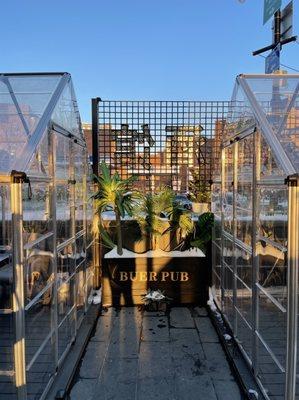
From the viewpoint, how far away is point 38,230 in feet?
9.12

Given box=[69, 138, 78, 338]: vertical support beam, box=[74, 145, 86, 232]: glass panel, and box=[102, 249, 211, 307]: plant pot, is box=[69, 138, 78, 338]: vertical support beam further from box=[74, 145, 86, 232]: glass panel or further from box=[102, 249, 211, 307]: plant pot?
box=[102, 249, 211, 307]: plant pot

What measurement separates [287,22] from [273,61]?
57 cm

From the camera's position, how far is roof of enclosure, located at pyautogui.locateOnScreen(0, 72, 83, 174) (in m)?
2.72

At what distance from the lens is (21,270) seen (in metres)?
2.29

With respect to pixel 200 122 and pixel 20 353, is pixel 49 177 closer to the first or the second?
pixel 20 353

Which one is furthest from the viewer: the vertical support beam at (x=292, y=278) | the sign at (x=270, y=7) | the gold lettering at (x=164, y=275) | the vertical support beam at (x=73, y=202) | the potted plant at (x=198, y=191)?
the potted plant at (x=198, y=191)

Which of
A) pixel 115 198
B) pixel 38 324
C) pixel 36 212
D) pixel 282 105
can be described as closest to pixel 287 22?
pixel 282 105

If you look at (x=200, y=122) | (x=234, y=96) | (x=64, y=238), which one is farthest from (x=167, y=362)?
(x=200, y=122)

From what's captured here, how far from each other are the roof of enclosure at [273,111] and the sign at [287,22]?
87.9 inches

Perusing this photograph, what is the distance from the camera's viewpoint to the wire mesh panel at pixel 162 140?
23.8ft

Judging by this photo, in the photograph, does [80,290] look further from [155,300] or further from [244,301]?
[244,301]

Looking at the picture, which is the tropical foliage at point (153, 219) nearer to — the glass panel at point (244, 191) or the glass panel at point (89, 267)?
the glass panel at point (89, 267)

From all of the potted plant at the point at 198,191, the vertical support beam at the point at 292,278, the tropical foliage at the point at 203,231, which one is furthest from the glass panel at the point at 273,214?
the potted plant at the point at 198,191

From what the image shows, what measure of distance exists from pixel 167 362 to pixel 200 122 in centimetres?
510
